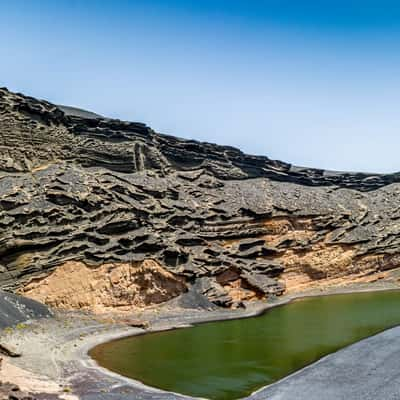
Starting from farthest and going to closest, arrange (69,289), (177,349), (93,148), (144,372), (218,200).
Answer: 1. (218,200)
2. (93,148)
3. (69,289)
4. (177,349)
5. (144,372)

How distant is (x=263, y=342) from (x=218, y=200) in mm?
28849

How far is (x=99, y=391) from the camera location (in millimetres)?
19406

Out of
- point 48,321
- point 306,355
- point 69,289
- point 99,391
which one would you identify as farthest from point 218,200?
point 99,391

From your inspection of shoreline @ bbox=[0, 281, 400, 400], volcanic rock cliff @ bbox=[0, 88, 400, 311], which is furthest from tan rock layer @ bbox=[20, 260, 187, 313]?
shoreline @ bbox=[0, 281, 400, 400]

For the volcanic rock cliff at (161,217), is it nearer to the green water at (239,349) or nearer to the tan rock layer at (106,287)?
the tan rock layer at (106,287)

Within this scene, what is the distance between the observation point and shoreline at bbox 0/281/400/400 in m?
19.5

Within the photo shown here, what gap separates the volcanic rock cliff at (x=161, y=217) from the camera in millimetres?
41094

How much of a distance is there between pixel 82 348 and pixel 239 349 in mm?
9483

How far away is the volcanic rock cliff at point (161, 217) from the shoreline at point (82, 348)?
2884 mm

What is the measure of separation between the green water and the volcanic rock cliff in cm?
831

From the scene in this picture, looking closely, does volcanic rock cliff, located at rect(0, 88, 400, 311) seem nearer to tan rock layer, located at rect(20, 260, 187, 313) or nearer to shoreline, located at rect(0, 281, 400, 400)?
tan rock layer, located at rect(20, 260, 187, 313)

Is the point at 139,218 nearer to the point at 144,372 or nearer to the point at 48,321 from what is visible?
the point at 48,321

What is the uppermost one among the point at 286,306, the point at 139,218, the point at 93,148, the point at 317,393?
the point at 93,148

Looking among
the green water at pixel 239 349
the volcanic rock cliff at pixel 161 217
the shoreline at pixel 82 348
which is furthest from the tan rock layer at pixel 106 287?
the green water at pixel 239 349
